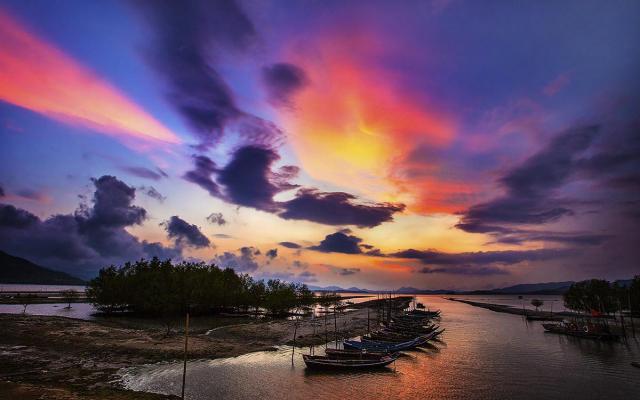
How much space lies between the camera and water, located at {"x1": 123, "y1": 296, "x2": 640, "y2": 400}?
34.1 m

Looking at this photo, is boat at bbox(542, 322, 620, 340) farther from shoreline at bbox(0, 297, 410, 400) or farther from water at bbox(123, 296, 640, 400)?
shoreline at bbox(0, 297, 410, 400)

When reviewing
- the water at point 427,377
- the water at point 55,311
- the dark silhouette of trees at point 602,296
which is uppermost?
the dark silhouette of trees at point 602,296

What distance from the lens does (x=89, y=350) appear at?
45.8 meters

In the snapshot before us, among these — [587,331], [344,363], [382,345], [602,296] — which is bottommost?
[344,363]

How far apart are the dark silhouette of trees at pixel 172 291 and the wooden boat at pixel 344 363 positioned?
50687 millimetres

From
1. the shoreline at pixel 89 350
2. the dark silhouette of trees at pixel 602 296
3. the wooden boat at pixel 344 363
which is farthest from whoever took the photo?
the dark silhouette of trees at pixel 602 296

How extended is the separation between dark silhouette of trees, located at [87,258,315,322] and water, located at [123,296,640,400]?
47.2 meters

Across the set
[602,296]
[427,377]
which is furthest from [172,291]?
[602,296]

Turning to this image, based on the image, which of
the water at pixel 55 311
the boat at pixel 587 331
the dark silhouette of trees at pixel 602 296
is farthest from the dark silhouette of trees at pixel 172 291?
the dark silhouette of trees at pixel 602 296

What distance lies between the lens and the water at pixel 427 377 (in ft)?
112

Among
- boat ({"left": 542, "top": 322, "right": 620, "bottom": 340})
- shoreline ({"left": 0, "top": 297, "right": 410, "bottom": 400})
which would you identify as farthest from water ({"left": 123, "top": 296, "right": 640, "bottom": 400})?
boat ({"left": 542, "top": 322, "right": 620, "bottom": 340})

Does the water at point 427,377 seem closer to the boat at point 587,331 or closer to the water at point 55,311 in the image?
the boat at point 587,331

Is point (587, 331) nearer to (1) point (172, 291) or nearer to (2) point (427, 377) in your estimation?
(2) point (427, 377)

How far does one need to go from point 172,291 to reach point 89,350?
151 feet
